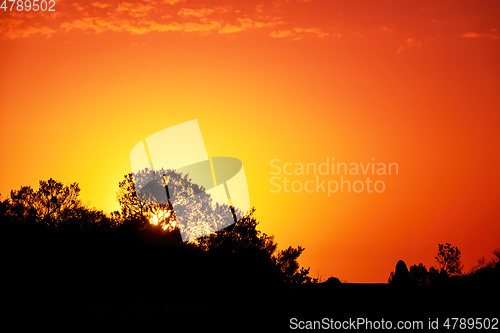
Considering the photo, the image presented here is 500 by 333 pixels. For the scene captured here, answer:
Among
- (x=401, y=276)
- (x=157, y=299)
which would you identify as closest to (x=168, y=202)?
(x=157, y=299)

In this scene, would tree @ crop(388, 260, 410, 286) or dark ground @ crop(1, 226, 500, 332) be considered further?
tree @ crop(388, 260, 410, 286)

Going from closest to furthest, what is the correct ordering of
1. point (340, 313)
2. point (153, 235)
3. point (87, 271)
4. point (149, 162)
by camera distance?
point (340, 313) < point (87, 271) < point (153, 235) < point (149, 162)

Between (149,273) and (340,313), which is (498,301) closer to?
(340,313)

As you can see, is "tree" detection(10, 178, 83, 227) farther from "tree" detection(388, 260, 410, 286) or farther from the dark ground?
"tree" detection(388, 260, 410, 286)

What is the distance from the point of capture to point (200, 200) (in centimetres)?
4388

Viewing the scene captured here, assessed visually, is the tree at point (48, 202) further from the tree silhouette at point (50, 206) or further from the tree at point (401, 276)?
the tree at point (401, 276)

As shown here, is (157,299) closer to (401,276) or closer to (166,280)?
(166,280)

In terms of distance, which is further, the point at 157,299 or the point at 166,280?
the point at 166,280

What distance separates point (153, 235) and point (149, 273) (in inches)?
199

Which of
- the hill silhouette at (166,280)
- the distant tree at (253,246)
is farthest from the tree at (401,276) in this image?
the distant tree at (253,246)

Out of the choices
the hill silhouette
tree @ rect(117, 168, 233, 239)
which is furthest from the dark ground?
tree @ rect(117, 168, 233, 239)

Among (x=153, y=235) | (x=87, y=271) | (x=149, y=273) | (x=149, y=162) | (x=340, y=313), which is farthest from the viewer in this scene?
(x=149, y=162)

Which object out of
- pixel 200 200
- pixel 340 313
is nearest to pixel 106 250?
pixel 200 200

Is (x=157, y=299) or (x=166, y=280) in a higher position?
(x=166, y=280)
